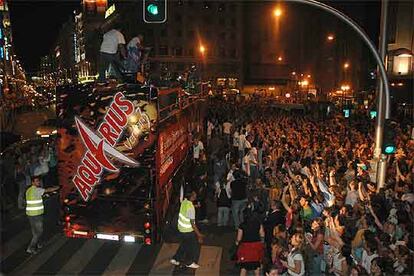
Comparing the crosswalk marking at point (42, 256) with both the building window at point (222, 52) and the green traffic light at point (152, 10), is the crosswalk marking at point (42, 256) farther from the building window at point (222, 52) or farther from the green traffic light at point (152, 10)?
the building window at point (222, 52)

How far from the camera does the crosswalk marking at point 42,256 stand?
31.1ft

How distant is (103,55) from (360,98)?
40.4 m

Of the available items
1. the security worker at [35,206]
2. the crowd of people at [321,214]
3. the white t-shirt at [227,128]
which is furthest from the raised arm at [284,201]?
the white t-shirt at [227,128]

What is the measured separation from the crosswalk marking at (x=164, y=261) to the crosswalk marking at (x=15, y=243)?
3.46m

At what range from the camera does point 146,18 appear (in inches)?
396

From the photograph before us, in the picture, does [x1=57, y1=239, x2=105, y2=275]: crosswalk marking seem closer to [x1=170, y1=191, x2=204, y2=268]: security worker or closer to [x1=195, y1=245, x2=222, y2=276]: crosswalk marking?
[x1=170, y1=191, x2=204, y2=268]: security worker

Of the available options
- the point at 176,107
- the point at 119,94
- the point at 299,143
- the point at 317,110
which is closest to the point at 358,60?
the point at 317,110

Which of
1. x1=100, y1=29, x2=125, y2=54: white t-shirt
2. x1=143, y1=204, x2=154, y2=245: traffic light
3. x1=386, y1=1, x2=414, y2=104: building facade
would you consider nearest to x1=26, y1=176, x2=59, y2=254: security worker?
x1=143, y1=204, x2=154, y2=245: traffic light

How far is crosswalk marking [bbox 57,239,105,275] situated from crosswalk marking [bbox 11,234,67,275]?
59cm

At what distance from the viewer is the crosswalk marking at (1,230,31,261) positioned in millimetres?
10410

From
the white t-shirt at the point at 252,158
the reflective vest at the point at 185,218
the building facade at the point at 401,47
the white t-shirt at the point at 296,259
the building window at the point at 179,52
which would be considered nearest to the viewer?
the white t-shirt at the point at 296,259

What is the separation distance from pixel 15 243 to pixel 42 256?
4.04ft

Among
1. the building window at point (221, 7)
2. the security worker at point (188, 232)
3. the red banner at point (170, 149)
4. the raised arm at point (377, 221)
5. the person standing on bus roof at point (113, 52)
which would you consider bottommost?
the security worker at point (188, 232)

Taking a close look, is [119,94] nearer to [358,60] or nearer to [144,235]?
[144,235]
